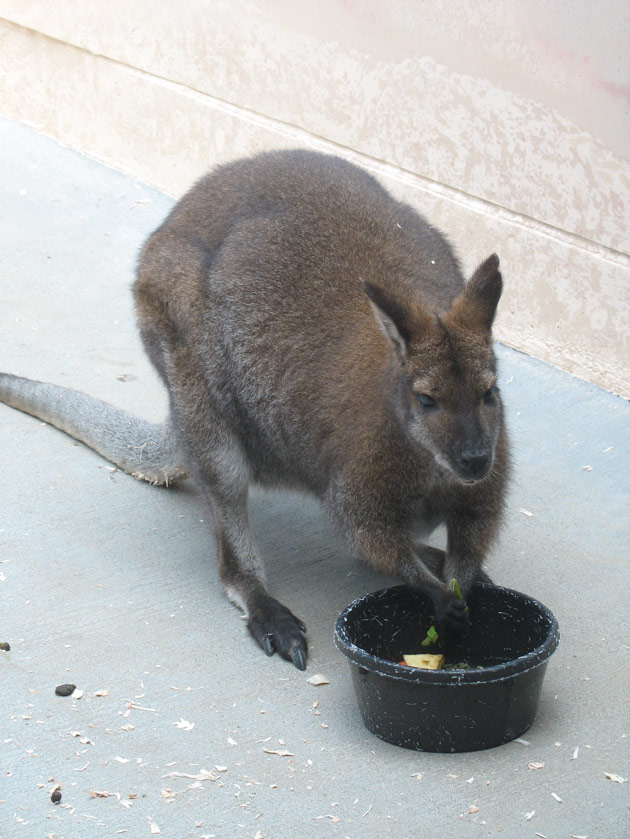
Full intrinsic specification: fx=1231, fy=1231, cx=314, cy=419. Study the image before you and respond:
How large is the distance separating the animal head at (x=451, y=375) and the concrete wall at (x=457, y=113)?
1.82 metres

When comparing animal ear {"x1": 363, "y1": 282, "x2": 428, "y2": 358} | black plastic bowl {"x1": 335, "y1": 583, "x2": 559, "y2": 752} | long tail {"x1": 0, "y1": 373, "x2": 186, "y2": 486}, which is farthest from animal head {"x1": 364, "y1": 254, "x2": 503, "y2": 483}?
long tail {"x1": 0, "y1": 373, "x2": 186, "y2": 486}

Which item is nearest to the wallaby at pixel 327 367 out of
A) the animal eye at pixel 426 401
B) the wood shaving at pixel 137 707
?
the animal eye at pixel 426 401

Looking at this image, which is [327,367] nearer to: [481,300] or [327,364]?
[327,364]

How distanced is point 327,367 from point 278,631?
0.84 meters

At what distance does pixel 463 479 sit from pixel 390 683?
0.57m

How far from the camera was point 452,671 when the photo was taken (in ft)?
10.1

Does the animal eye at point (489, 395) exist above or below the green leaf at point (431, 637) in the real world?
above

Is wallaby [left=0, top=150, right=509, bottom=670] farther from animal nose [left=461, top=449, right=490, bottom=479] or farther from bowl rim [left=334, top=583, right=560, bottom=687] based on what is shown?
bowl rim [left=334, top=583, right=560, bottom=687]

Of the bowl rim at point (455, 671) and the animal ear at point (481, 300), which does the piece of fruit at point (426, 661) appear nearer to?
the bowl rim at point (455, 671)

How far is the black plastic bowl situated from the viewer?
3.12 meters

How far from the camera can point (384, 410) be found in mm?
3664

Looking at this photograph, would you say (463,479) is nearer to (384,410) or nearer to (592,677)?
(384,410)

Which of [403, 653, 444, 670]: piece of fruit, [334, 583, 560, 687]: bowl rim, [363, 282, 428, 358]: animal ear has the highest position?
[363, 282, 428, 358]: animal ear

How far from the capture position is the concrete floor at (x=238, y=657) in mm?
3064
